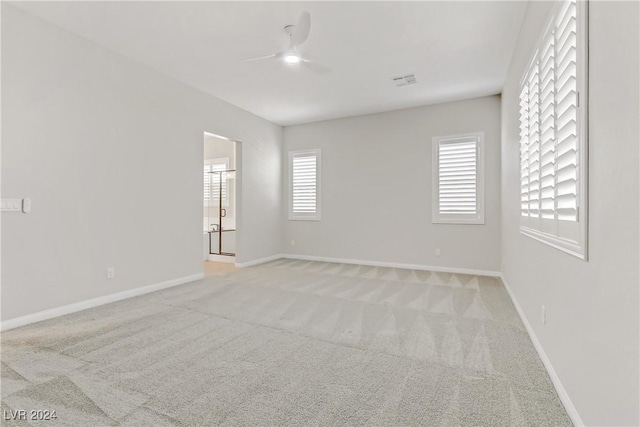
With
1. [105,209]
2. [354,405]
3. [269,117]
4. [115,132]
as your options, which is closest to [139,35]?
[115,132]

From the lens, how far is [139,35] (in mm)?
3312

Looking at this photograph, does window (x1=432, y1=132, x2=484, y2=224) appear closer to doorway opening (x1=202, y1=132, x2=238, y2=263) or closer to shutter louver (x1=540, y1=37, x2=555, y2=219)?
shutter louver (x1=540, y1=37, x2=555, y2=219)

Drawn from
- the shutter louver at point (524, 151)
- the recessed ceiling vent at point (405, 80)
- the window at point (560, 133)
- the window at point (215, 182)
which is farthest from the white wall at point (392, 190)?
the window at point (560, 133)

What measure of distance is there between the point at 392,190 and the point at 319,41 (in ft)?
10.3

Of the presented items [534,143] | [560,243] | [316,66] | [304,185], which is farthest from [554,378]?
[304,185]

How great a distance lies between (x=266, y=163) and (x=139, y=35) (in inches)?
133

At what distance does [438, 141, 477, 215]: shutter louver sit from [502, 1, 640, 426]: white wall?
11.5 feet

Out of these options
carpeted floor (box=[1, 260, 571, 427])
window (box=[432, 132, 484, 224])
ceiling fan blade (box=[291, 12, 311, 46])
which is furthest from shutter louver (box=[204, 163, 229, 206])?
ceiling fan blade (box=[291, 12, 311, 46])

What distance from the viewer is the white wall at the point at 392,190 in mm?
5133

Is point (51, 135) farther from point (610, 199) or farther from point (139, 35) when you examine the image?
point (610, 199)

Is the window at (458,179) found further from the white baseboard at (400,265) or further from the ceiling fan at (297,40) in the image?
the ceiling fan at (297,40)

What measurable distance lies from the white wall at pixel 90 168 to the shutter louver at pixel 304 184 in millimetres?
2174

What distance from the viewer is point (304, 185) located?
671 centimetres

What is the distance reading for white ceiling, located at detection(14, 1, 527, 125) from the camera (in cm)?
287
